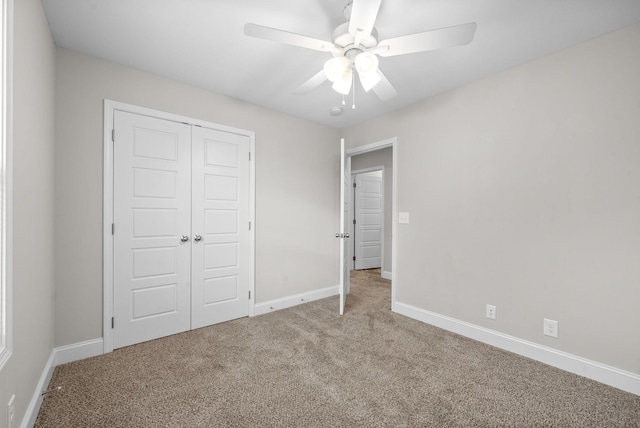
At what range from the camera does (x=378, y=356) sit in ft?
7.53

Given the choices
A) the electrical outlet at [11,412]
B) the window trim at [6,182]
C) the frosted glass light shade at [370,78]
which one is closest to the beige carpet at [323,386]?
the electrical outlet at [11,412]

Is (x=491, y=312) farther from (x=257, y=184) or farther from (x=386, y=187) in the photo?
(x=386, y=187)

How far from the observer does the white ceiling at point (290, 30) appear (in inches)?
67.6

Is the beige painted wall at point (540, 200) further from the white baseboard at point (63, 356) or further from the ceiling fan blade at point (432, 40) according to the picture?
the white baseboard at point (63, 356)

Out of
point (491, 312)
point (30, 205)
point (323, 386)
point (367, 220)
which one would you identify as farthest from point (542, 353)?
point (367, 220)

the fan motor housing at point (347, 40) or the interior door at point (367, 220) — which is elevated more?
the fan motor housing at point (347, 40)

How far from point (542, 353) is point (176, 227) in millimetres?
3388

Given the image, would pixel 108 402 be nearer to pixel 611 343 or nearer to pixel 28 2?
pixel 28 2

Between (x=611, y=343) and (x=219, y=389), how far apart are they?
2744mm

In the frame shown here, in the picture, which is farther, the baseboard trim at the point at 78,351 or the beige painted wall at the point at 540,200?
the baseboard trim at the point at 78,351

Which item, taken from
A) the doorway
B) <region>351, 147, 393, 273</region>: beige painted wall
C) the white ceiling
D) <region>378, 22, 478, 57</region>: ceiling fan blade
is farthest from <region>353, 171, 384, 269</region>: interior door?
<region>378, 22, 478, 57</region>: ceiling fan blade

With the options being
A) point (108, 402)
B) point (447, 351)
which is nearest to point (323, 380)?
point (447, 351)

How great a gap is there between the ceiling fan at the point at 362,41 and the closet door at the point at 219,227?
59.6 inches

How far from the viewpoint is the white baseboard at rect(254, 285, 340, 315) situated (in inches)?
129
